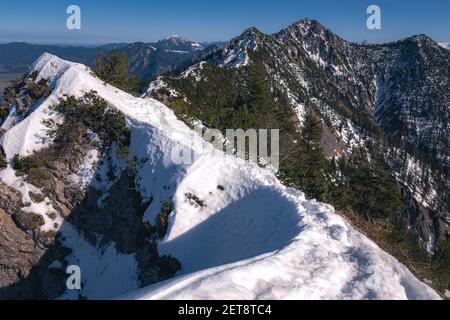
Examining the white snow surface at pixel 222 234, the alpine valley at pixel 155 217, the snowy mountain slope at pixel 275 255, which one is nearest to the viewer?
the snowy mountain slope at pixel 275 255

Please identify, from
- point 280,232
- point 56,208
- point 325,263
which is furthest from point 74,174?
point 325,263

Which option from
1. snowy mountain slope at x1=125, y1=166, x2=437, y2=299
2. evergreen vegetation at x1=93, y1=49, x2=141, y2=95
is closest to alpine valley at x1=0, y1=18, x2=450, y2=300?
snowy mountain slope at x1=125, y1=166, x2=437, y2=299

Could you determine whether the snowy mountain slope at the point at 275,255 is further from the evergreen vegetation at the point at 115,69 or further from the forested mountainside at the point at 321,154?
the evergreen vegetation at the point at 115,69

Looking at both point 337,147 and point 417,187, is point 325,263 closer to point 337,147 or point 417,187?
point 337,147

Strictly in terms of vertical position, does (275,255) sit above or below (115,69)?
below

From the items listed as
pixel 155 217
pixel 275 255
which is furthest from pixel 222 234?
pixel 275 255

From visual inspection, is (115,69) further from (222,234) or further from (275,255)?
(275,255)

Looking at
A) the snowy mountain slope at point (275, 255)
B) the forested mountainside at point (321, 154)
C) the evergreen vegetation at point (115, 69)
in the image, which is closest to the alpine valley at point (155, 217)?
the snowy mountain slope at point (275, 255)

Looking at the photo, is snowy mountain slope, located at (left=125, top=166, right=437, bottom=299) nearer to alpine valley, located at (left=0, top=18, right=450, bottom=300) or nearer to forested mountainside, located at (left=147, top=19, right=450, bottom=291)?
alpine valley, located at (left=0, top=18, right=450, bottom=300)
